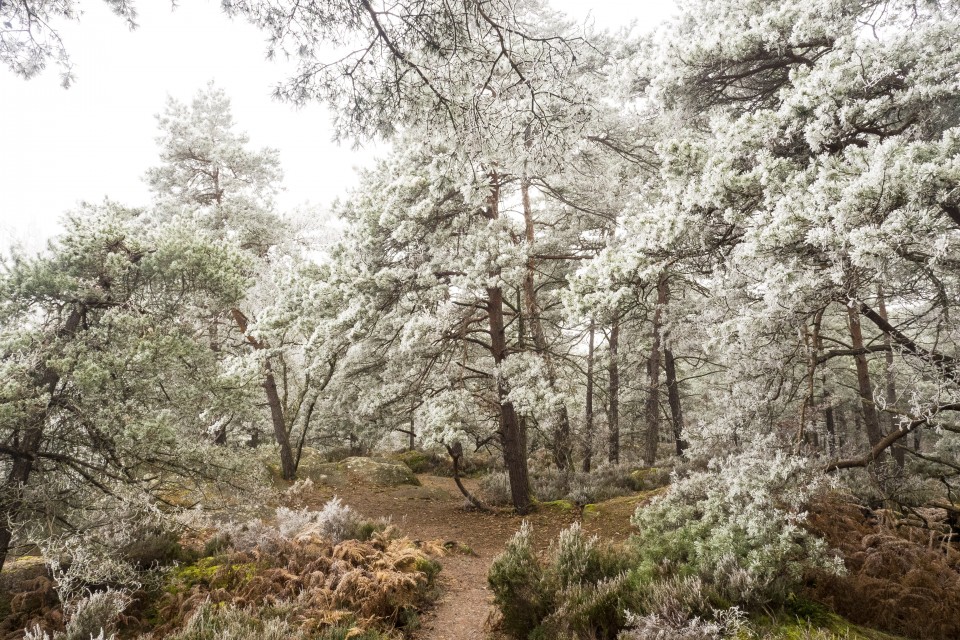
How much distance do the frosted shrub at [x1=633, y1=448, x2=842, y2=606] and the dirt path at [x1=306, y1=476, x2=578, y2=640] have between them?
7.24ft

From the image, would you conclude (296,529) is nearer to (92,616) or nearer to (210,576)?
(210,576)

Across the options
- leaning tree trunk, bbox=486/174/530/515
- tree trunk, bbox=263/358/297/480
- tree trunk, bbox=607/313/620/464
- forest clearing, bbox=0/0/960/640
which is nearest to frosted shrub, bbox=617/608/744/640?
forest clearing, bbox=0/0/960/640

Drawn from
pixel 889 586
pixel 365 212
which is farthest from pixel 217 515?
pixel 889 586

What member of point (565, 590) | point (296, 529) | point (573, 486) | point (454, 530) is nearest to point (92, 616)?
point (296, 529)

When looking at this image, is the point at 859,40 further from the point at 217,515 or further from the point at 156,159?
the point at 156,159

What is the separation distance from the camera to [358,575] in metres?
5.31

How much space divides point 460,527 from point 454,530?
22cm

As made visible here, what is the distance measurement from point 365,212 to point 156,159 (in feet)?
28.9

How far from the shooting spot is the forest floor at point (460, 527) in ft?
17.7

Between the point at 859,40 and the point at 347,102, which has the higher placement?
the point at 859,40

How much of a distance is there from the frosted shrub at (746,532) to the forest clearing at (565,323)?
34 mm

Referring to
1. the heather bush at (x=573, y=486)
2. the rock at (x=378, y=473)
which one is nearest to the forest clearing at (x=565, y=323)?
the heather bush at (x=573, y=486)

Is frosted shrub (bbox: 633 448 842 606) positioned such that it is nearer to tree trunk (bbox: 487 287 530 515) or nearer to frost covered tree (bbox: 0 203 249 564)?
tree trunk (bbox: 487 287 530 515)

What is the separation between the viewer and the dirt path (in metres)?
5.34
